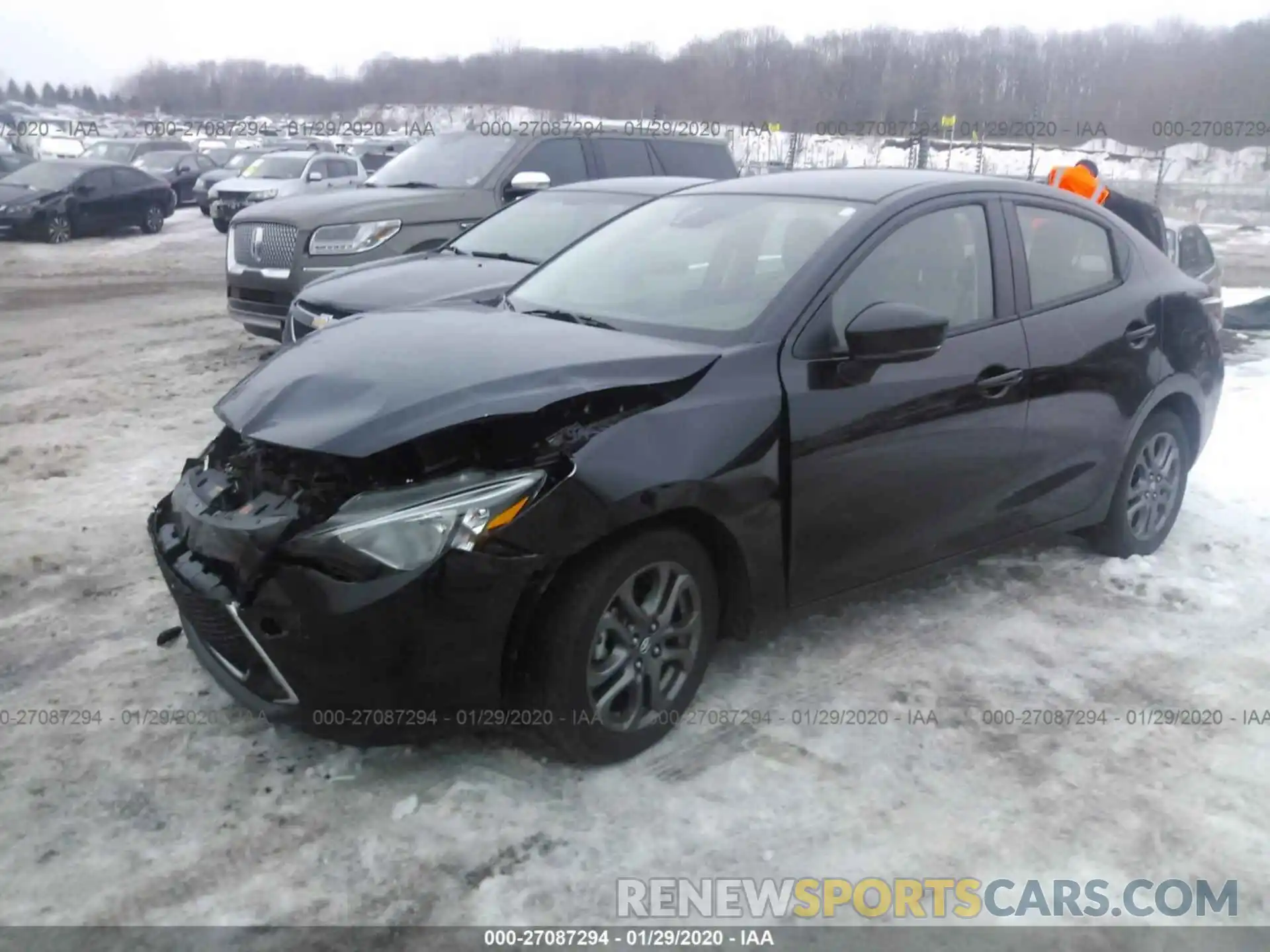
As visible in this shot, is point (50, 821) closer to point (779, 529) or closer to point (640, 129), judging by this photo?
point (779, 529)

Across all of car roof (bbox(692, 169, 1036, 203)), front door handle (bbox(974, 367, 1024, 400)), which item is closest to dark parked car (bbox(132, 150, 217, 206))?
car roof (bbox(692, 169, 1036, 203))

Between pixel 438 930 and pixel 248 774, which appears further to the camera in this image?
pixel 248 774

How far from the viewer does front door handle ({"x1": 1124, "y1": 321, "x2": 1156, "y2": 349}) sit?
4676mm

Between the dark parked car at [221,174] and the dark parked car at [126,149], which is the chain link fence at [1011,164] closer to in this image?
the dark parked car at [221,174]

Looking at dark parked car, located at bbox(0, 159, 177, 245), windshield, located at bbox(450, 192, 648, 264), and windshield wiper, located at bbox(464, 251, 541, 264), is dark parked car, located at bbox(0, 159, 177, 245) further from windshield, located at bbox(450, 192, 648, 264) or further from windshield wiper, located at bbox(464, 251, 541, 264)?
windshield wiper, located at bbox(464, 251, 541, 264)

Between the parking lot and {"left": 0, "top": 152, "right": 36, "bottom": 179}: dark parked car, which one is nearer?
the parking lot

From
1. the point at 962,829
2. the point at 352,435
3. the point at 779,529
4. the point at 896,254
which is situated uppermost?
the point at 896,254

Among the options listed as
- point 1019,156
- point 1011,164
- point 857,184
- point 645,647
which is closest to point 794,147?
point 1011,164

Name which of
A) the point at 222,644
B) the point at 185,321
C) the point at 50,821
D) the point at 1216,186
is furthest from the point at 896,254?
the point at 1216,186

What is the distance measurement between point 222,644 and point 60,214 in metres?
18.9

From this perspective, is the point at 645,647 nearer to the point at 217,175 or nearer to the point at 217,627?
the point at 217,627

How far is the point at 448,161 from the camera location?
30.9 feet

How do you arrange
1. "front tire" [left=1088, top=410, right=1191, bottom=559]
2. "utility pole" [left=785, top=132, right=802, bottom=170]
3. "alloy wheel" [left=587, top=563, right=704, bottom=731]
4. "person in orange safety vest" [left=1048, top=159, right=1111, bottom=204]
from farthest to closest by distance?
"utility pole" [left=785, top=132, right=802, bottom=170] → "person in orange safety vest" [left=1048, top=159, right=1111, bottom=204] → "front tire" [left=1088, top=410, right=1191, bottom=559] → "alloy wheel" [left=587, top=563, right=704, bottom=731]

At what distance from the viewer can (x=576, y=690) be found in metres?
3.05
